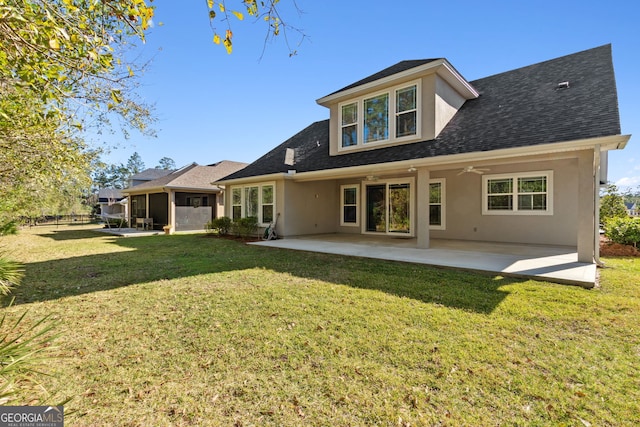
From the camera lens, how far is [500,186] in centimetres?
1002

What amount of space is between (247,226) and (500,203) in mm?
9656

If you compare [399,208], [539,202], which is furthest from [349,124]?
[539,202]

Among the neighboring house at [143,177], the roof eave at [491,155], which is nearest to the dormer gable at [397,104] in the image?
the roof eave at [491,155]

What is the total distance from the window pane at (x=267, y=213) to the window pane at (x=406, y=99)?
20.9 feet

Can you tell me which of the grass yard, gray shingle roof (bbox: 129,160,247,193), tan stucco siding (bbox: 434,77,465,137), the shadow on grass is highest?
tan stucco siding (bbox: 434,77,465,137)

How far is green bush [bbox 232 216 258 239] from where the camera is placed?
12578mm

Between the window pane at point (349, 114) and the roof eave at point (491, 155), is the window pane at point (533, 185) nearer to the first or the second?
the roof eave at point (491, 155)

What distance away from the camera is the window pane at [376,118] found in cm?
1052

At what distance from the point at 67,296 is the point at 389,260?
648cm

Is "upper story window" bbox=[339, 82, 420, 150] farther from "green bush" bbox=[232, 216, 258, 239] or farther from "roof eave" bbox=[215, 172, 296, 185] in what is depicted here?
"green bush" bbox=[232, 216, 258, 239]

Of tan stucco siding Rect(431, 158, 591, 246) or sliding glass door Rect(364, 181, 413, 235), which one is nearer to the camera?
tan stucco siding Rect(431, 158, 591, 246)

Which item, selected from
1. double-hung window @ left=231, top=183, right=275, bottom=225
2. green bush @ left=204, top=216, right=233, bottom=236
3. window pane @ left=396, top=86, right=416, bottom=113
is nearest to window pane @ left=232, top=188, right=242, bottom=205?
double-hung window @ left=231, top=183, right=275, bottom=225

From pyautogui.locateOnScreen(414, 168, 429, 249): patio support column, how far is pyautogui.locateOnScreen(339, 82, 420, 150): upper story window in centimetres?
189

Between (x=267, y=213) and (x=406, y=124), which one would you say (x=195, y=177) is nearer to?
(x=267, y=213)
